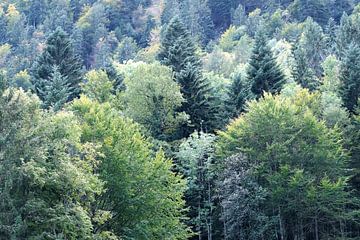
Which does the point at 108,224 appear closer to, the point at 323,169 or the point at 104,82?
the point at 323,169

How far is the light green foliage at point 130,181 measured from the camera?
3884cm

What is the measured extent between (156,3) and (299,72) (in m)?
108

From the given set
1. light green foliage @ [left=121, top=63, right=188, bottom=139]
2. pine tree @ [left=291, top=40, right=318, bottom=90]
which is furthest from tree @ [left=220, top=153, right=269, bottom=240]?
pine tree @ [left=291, top=40, right=318, bottom=90]

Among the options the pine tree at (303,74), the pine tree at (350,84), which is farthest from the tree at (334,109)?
the pine tree at (303,74)

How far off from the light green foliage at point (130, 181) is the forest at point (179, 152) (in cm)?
9

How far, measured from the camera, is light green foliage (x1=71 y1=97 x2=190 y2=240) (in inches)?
1529

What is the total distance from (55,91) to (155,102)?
10.7 meters

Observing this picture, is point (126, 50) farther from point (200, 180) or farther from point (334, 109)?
point (334, 109)

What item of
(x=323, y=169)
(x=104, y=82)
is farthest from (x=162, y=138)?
(x=323, y=169)

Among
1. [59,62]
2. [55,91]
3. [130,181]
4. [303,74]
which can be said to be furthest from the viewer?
[59,62]

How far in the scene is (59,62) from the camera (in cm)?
6788

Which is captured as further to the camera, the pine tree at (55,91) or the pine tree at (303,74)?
the pine tree at (303,74)

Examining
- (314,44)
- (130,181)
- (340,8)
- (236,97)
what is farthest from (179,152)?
(340,8)

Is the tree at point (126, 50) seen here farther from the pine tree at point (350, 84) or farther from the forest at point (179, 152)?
the pine tree at point (350, 84)
